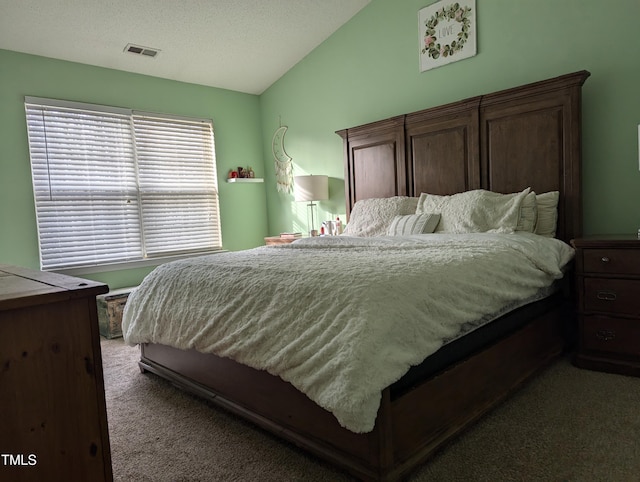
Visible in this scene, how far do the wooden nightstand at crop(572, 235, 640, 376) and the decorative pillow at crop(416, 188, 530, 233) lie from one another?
1.42 ft

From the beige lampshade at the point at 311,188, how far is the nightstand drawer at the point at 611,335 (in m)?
2.56

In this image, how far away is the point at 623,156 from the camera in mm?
2656

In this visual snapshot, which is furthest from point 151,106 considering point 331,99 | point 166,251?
point 331,99

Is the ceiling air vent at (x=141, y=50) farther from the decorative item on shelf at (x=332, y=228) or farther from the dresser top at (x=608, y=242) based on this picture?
the dresser top at (x=608, y=242)

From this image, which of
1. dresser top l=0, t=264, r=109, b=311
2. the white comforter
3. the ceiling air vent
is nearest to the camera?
dresser top l=0, t=264, r=109, b=311

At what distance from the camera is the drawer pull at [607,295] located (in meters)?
2.26

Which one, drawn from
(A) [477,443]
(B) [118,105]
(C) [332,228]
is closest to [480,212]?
(A) [477,443]

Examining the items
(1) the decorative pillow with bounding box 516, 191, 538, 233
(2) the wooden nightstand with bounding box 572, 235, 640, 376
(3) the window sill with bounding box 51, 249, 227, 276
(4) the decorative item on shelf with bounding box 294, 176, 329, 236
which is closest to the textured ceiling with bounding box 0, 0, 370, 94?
(4) the decorative item on shelf with bounding box 294, 176, 329, 236

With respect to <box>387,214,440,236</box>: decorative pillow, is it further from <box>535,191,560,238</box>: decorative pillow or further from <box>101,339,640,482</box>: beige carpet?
<box>101,339,640,482</box>: beige carpet

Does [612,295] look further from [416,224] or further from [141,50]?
[141,50]

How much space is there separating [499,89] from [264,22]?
7.05 ft

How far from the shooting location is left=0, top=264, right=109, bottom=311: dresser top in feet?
3.31

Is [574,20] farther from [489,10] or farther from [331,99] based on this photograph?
[331,99]

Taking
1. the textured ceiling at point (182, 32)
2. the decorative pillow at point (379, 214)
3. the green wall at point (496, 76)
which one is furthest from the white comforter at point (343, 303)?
the textured ceiling at point (182, 32)
